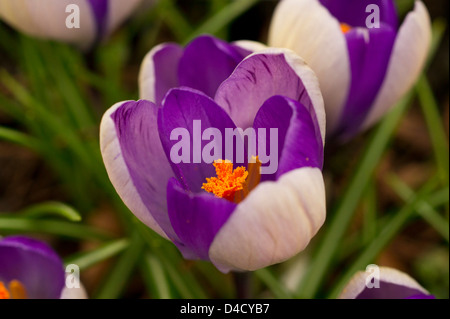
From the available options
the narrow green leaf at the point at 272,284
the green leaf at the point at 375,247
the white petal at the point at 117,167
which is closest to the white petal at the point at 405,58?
the green leaf at the point at 375,247

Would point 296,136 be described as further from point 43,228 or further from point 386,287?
point 43,228

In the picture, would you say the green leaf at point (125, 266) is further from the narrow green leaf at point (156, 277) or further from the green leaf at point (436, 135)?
the green leaf at point (436, 135)

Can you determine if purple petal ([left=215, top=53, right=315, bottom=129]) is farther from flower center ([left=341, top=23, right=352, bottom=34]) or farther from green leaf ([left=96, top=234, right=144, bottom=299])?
green leaf ([left=96, top=234, right=144, bottom=299])

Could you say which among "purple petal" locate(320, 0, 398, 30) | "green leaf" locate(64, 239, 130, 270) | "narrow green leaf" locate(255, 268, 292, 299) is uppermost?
"purple petal" locate(320, 0, 398, 30)

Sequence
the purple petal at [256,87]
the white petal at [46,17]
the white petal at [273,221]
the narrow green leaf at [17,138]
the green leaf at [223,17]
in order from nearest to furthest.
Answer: the white petal at [273,221] → the purple petal at [256,87] → the white petal at [46,17] → the narrow green leaf at [17,138] → the green leaf at [223,17]

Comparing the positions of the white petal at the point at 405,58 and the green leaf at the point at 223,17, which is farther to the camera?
the green leaf at the point at 223,17

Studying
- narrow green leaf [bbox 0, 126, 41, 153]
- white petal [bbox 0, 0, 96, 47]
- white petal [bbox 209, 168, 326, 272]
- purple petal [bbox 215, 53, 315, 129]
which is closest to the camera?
white petal [bbox 209, 168, 326, 272]

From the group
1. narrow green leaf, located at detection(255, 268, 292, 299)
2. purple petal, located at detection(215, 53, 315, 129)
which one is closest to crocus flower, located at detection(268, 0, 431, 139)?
purple petal, located at detection(215, 53, 315, 129)
